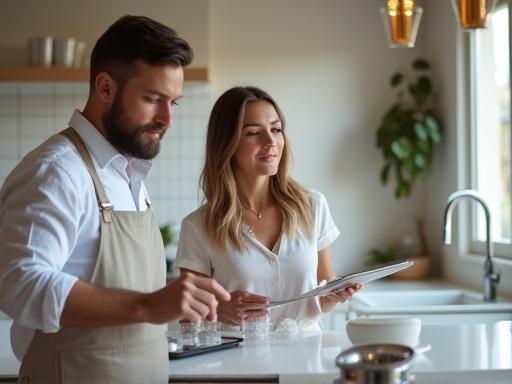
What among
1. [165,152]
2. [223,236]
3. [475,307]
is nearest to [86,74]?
[165,152]

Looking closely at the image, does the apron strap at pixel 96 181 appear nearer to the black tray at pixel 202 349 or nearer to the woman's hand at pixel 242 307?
the black tray at pixel 202 349

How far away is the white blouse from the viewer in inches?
99.1

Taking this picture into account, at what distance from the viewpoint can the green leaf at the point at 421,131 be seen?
13.8 ft

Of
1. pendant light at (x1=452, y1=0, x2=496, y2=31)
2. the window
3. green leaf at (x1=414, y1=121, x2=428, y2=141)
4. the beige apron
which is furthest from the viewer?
green leaf at (x1=414, y1=121, x2=428, y2=141)

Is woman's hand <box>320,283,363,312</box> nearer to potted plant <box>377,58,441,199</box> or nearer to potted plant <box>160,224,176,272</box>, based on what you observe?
potted plant <box>160,224,176,272</box>

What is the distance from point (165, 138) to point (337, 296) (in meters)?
2.25

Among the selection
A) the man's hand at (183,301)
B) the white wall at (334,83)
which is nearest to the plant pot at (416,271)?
the white wall at (334,83)

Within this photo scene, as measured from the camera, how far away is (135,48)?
1612 mm

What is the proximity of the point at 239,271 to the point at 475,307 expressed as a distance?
122 centimetres

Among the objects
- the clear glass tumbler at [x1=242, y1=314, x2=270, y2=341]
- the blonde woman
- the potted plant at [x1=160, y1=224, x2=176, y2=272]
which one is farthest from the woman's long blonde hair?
the potted plant at [x1=160, y1=224, x2=176, y2=272]

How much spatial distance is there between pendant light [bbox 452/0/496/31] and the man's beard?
1.14m

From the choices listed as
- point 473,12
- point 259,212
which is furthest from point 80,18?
point 473,12

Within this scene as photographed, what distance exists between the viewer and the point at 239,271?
8.25 feet

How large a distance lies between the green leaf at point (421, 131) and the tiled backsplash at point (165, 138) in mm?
1137
